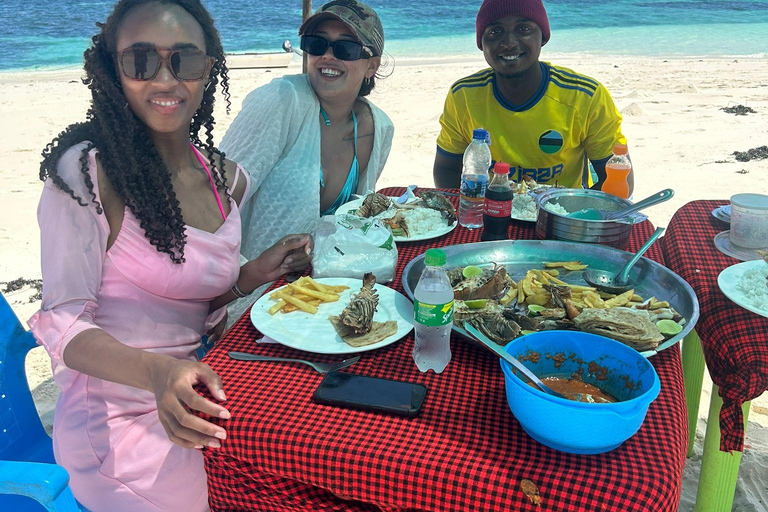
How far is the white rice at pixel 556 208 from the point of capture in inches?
101

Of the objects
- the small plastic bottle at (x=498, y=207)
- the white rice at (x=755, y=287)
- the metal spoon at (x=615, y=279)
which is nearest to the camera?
the white rice at (x=755, y=287)

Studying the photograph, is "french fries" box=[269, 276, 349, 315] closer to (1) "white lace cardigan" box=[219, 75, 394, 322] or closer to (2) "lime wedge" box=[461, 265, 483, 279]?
(2) "lime wedge" box=[461, 265, 483, 279]

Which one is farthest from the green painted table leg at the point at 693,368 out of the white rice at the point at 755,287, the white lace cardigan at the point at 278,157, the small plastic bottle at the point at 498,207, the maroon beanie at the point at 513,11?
the maroon beanie at the point at 513,11

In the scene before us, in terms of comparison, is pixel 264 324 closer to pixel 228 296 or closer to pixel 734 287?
pixel 228 296

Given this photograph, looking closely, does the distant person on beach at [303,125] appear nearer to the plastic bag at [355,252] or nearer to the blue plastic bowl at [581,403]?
the plastic bag at [355,252]

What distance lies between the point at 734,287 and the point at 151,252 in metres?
2.04

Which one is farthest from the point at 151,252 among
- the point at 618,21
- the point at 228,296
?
the point at 618,21

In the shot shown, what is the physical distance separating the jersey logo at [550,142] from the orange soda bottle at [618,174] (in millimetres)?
837

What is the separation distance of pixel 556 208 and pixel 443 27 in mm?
23921

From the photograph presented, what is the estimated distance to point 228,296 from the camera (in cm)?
251

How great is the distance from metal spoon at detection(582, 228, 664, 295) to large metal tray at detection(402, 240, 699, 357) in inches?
1.3

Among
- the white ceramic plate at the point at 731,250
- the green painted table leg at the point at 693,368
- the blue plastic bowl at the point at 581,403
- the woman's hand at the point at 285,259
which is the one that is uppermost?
the blue plastic bowl at the point at 581,403

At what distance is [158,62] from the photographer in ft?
6.91

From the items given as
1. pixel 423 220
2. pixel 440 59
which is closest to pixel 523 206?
pixel 423 220
